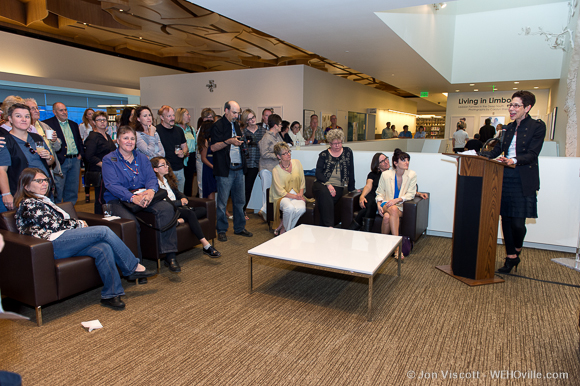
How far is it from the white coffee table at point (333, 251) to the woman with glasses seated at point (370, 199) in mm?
791

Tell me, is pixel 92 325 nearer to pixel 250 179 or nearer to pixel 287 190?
pixel 287 190

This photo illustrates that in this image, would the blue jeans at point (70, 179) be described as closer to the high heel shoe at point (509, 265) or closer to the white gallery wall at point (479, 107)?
the high heel shoe at point (509, 265)

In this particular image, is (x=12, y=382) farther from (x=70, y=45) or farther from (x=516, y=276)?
(x=70, y=45)

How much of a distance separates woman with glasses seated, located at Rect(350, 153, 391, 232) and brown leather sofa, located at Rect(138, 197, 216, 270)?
1.74 meters

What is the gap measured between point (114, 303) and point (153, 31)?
8.24m

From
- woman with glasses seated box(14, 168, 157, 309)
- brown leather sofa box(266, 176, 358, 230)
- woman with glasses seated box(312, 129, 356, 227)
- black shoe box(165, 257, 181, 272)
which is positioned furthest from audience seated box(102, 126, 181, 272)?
woman with glasses seated box(312, 129, 356, 227)

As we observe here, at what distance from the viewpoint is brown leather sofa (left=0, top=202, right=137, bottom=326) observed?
8.93 feet

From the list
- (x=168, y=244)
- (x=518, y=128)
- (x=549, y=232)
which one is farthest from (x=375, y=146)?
(x=168, y=244)

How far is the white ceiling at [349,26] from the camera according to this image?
4509 mm

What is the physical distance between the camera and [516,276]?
12.7 feet

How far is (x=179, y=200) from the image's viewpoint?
430cm

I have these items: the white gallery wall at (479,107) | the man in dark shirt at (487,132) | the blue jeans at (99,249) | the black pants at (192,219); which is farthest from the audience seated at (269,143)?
the white gallery wall at (479,107)

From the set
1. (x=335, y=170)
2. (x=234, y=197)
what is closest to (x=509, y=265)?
(x=335, y=170)

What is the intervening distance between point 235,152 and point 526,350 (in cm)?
376
